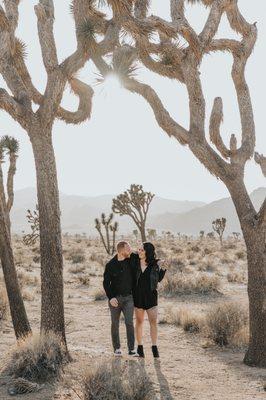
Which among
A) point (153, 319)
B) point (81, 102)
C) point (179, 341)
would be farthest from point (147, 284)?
point (81, 102)

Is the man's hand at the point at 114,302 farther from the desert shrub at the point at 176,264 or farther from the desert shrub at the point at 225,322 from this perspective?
the desert shrub at the point at 176,264

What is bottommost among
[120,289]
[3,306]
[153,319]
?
[3,306]

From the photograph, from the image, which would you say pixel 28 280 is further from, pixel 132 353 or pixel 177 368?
pixel 177 368

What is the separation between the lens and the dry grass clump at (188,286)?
576 inches

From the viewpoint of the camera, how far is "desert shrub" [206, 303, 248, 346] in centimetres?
882

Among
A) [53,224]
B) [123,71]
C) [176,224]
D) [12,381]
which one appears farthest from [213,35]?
[176,224]

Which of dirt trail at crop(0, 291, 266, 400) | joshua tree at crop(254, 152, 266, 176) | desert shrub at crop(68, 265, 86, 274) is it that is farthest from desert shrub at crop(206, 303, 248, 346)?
desert shrub at crop(68, 265, 86, 274)

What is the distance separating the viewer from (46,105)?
7555 millimetres

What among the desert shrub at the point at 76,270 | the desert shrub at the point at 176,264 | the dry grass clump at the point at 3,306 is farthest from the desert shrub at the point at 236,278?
the dry grass clump at the point at 3,306

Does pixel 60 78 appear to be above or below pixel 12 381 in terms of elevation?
above

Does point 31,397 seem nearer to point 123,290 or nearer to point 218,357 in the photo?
point 123,290

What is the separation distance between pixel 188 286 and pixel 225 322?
578 centimetres

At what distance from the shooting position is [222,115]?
770 cm

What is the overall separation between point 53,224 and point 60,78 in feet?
7.24
